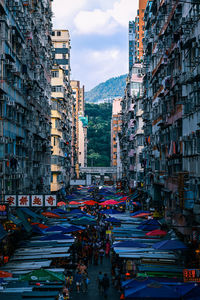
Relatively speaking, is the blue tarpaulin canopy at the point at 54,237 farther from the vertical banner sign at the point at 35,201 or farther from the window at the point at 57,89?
the window at the point at 57,89

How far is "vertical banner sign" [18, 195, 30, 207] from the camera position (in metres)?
32.9

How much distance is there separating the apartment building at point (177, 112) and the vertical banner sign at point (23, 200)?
9698mm

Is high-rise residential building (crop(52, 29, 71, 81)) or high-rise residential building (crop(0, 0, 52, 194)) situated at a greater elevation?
high-rise residential building (crop(52, 29, 71, 81))

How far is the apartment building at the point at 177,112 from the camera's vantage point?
1079 inches

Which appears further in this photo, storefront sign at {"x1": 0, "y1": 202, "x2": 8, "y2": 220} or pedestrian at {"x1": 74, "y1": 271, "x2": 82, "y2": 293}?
pedestrian at {"x1": 74, "y1": 271, "x2": 82, "y2": 293}

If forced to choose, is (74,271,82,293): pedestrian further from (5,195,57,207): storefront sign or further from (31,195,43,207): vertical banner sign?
(31,195,43,207): vertical banner sign

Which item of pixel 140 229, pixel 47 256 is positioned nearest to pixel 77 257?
pixel 140 229

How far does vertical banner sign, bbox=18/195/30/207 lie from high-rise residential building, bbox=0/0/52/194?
1.82 m

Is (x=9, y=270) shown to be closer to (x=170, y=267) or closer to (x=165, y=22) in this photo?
(x=170, y=267)

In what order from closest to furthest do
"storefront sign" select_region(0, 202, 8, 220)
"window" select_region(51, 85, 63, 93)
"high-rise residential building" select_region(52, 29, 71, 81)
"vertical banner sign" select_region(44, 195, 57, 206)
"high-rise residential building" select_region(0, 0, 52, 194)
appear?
"storefront sign" select_region(0, 202, 8, 220) < "vertical banner sign" select_region(44, 195, 57, 206) < "high-rise residential building" select_region(0, 0, 52, 194) < "window" select_region(51, 85, 63, 93) < "high-rise residential building" select_region(52, 29, 71, 81)

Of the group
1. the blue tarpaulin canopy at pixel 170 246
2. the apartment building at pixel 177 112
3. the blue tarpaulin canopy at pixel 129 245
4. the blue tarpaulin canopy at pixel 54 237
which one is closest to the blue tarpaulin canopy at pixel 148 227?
the apartment building at pixel 177 112

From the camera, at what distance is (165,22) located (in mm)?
40375

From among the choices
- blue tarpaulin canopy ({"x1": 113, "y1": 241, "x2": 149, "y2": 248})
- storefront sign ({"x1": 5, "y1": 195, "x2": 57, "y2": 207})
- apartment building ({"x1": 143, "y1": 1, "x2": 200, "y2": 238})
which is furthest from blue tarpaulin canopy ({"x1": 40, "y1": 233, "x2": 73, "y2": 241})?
apartment building ({"x1": 143, "y1": 1, "x2": 200, "y2": 238})

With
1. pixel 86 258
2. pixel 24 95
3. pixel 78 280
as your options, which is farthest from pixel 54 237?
pixel 24 95
